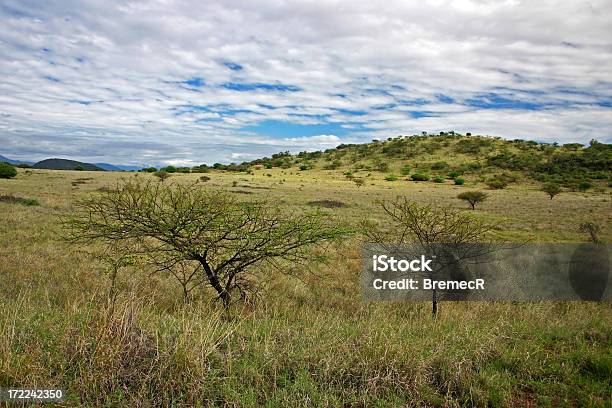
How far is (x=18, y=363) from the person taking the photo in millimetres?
4523

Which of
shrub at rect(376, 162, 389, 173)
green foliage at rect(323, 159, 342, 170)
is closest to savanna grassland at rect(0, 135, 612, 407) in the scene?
shrub at rect(376, 162, 389, 173)

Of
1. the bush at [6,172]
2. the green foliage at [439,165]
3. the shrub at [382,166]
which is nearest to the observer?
the bush at [6,172]

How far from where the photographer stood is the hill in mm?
84062

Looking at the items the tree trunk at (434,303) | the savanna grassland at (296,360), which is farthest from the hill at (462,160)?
the savanna grassland at (296,360)

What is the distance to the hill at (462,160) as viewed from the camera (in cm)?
8406

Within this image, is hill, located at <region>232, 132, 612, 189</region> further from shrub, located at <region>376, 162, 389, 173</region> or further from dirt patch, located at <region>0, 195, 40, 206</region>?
dirt patch, located at <region>0, 195, 40, 206</region>

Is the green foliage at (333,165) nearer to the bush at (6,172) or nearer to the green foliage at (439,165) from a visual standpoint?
the green foliage at (439,165)

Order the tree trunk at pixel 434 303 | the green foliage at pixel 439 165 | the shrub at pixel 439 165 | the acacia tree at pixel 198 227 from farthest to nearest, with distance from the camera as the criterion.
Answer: the shrub at pixel 439 165, the green foliage at pixel 439 165, the tree trunk at pixel 434 303, the acacia tree at pixel 198 227

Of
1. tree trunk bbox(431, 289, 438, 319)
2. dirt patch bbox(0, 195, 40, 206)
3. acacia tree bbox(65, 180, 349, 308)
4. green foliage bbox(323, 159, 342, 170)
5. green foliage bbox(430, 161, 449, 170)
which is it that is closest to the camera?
acacia tree bbox(65, 180, 349, 308)

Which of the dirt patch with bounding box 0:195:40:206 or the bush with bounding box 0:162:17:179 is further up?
the bush with bounding box 0:162:17:179

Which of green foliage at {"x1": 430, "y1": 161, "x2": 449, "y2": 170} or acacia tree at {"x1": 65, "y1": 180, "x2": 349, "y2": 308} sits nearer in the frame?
acacia tree at {"x1": 65, "y1": 180, "x2": 349, "y2": 308}

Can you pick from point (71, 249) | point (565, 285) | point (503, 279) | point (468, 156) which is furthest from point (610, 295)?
point (468, 156)

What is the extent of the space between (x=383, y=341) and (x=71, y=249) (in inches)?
517

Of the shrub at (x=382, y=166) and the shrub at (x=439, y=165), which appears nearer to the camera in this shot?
the shrub at (x=439, y=165)
